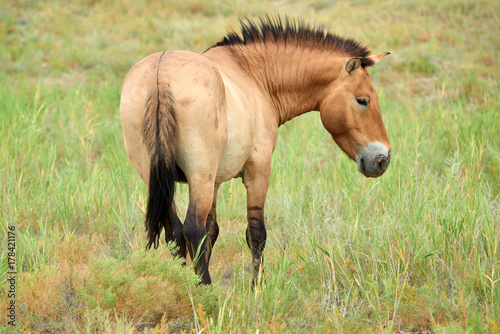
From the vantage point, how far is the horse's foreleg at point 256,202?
124 inches

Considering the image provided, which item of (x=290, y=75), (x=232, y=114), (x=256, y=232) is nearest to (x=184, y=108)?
(x=232, y=114)

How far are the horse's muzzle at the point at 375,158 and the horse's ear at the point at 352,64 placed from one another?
0.58m

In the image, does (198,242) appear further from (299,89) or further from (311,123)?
(311,123)

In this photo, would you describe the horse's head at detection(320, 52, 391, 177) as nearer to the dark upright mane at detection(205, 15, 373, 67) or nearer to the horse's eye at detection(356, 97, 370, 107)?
the horse's eye at detection(356, 97, 370, 107)

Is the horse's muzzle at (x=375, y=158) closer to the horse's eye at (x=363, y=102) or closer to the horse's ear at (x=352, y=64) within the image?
the horse's eye at (x=363, y=102)

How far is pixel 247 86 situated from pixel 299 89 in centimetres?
57

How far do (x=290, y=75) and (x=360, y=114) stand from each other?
633mm

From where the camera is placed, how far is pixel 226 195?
4.93m

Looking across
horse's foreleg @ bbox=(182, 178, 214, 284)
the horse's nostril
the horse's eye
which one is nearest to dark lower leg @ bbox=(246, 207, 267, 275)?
horse's foreleg @ bbox=(182, 178, 214, 284)

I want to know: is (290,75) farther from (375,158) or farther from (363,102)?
A: (375,158)

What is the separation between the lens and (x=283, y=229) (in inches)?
165

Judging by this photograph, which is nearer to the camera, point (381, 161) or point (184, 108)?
point (184, 108)

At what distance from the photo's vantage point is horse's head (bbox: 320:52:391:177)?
343 cm

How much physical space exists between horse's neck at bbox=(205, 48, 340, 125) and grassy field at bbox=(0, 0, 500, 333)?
14.8 inches
